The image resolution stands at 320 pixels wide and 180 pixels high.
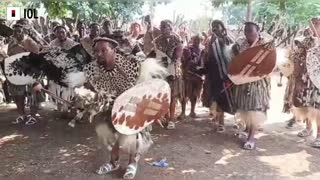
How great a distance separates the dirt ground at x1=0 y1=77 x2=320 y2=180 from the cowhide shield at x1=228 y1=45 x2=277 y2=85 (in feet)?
2.71

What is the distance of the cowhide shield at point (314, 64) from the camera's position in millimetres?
4848

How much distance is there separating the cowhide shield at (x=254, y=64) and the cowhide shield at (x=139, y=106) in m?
1.29

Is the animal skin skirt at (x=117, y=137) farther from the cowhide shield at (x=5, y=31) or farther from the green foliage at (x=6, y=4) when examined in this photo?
the cowhide shield at (x=5, y=31)

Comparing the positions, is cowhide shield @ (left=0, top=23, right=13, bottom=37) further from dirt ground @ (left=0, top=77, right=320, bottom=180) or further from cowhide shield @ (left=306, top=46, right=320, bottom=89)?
cowhide shield @ (left=306, top=46, right=320, bottom=89)

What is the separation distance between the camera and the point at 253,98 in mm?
4902

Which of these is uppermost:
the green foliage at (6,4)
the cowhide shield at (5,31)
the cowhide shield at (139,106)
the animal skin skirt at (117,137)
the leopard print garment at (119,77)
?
the green foliage at (6,4)

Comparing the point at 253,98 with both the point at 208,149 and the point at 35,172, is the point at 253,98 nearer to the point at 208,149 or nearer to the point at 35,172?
the point at 208,149

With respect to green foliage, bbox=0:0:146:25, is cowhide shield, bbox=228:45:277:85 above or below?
below

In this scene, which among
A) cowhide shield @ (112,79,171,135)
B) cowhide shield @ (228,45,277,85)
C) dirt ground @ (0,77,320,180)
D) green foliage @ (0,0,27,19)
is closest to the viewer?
cowhide shield @ (112,79,171,135)

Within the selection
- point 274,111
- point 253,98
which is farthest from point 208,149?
point 274,111

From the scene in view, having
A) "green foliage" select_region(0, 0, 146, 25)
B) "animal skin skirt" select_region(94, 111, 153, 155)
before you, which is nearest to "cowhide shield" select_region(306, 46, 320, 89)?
"green foliage" select_region(0, 0, 146, 25)

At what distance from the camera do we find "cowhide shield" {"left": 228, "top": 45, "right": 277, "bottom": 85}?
15.8 feet

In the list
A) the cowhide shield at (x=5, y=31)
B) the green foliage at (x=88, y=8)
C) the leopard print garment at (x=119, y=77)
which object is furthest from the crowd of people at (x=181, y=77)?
the green foliage at (x=88, y=8)

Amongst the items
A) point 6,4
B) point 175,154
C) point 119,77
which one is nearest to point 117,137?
point 119,77
